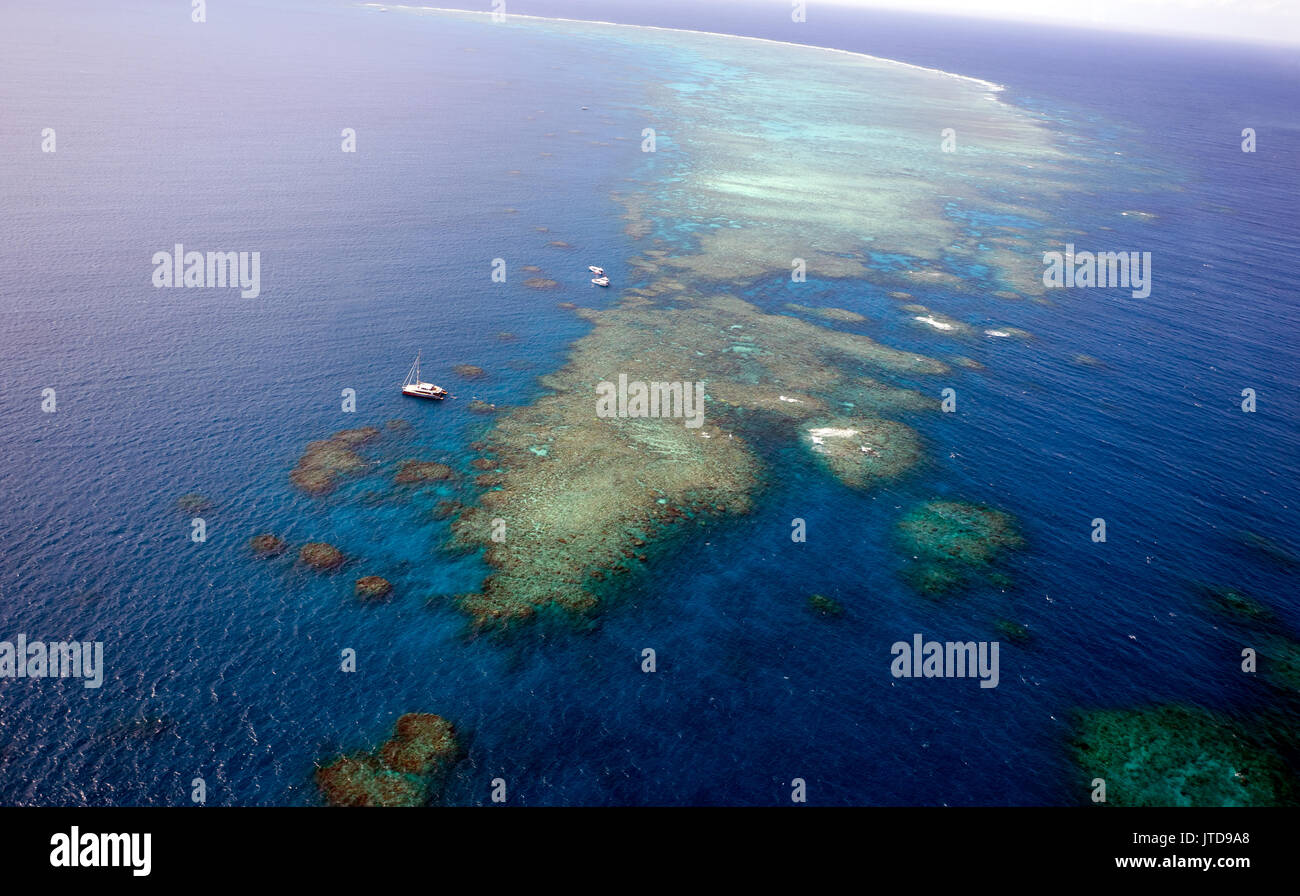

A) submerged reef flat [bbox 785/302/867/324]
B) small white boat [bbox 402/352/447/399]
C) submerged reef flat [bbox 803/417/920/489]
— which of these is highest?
submerged reef flat [bbox 785/302/867/324]

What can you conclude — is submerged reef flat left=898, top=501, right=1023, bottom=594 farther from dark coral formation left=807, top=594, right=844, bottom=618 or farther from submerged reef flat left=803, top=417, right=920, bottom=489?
dark coral formation left=807, top=594, right=844, bottom=618

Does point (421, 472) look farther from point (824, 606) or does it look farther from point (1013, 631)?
point (1013, 631)

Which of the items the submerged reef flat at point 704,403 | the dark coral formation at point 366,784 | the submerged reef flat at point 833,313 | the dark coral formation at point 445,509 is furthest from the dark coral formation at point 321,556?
the submerged reef flat at point 833,313

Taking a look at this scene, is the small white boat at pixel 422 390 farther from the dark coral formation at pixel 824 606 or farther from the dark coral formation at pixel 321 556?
the dark coral formation at pixel 824 606

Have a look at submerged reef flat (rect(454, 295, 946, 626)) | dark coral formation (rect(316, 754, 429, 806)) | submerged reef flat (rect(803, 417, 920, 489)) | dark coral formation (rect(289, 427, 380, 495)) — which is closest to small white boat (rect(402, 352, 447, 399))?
dark coral formation (rect(289, 427, 380, 495))

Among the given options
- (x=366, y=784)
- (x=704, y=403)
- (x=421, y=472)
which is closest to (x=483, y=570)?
(x=421, y=472)

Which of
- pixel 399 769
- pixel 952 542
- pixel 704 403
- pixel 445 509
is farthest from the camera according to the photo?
pixel 704 403

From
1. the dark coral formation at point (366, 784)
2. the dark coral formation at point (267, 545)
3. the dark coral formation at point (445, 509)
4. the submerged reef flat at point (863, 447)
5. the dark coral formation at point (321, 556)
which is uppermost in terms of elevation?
the submerged reef flat at point (863, 447)
